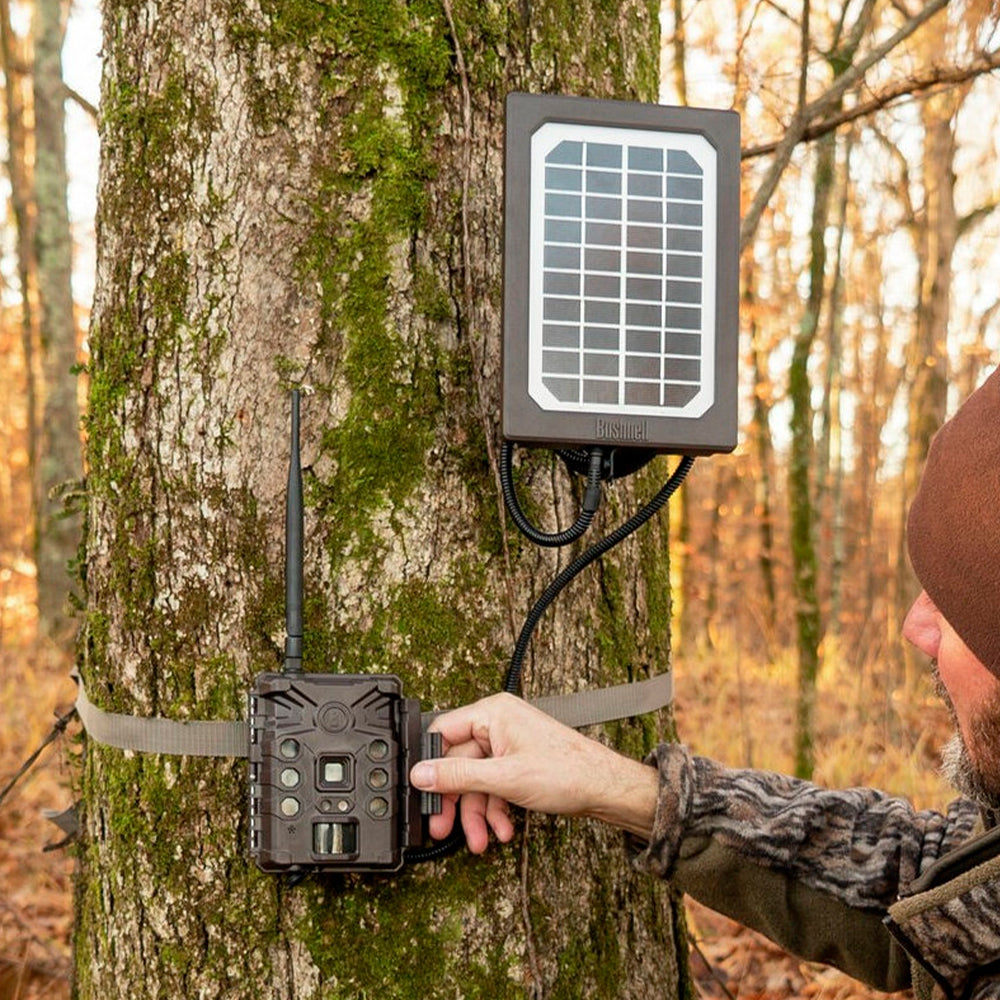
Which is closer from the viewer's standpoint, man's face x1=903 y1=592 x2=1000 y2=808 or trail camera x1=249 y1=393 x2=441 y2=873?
trail camera x1=249 y1=393 x2=441 y2=873

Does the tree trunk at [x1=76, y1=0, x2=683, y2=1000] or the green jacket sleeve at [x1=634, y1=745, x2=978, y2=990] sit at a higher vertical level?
the tree trunk at [x1=76, y1=0, x2=683, y2=1000]

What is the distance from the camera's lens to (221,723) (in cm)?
152

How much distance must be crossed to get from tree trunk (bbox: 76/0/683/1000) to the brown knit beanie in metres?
0.60

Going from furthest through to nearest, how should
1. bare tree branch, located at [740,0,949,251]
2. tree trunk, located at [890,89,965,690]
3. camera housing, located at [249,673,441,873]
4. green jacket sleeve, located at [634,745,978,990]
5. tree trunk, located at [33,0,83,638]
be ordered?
tree trunk, located at [890,89,965,690], tree trunk, located at [33,0,83,638], bare tree branch, located at [740,0,949,251], green jacket sleeve, located at [634,745,978,990], camera housing, located at [249,673,441,873]

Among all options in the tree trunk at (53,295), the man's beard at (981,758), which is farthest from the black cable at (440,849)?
the tree trunk at (53,295)

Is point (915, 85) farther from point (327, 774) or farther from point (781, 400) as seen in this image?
point (781, 400)

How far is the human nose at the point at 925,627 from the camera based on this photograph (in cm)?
174

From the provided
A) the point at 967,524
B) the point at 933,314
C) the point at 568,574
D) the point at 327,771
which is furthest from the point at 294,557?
the point at 933,314

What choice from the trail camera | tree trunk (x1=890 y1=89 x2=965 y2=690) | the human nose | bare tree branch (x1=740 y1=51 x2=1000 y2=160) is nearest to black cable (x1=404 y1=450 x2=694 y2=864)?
the trail camera

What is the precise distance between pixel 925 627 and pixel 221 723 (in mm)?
1078

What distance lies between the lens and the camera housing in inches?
55.2

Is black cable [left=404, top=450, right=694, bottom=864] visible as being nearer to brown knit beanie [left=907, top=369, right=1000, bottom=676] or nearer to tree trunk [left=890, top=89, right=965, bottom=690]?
brown knit beanie [left=907, top=369, right=1000, bottom=676]

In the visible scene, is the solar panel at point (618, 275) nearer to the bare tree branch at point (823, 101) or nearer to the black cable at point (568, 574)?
the black cable at point (568, 574)

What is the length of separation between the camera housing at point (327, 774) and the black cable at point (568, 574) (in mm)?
203
